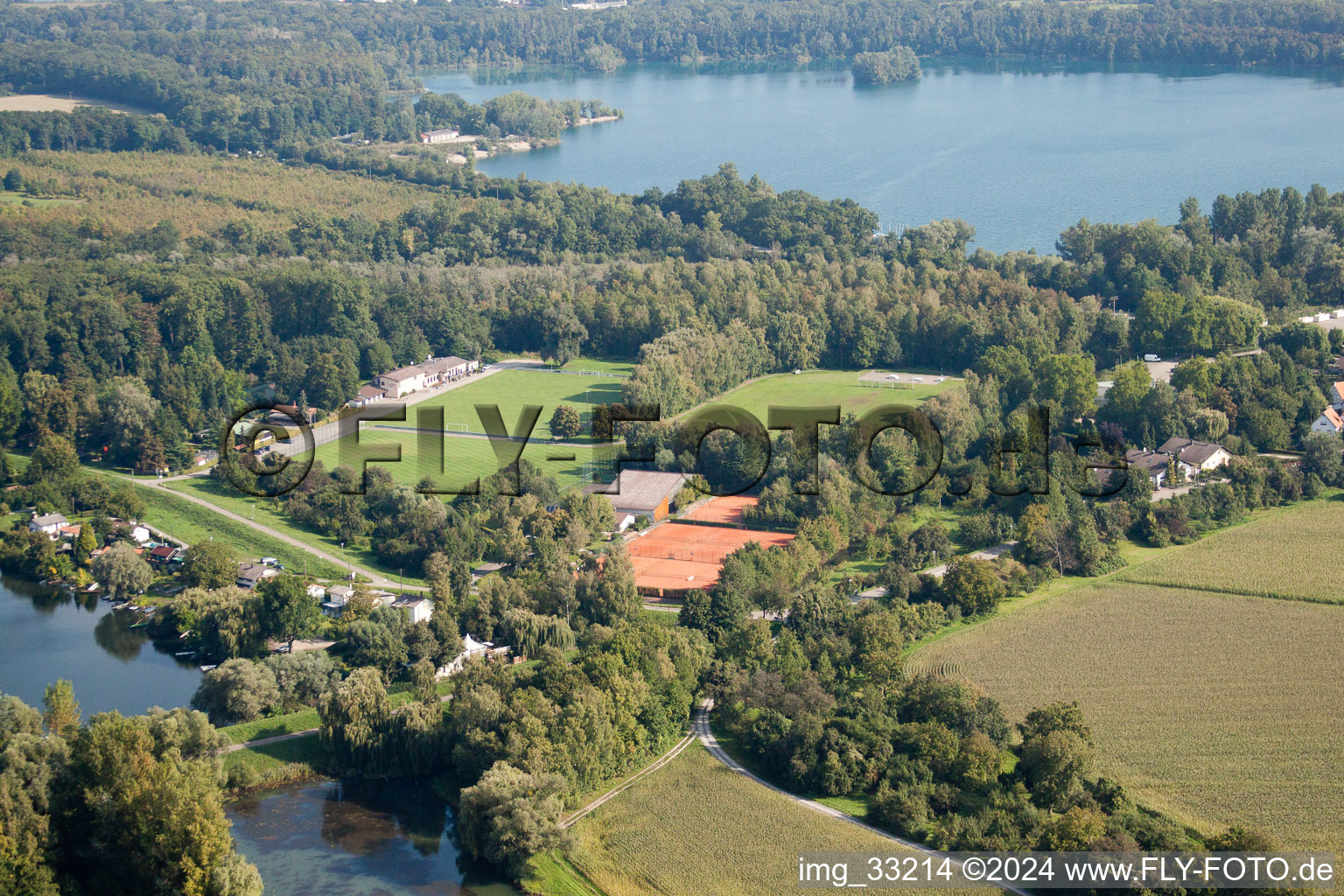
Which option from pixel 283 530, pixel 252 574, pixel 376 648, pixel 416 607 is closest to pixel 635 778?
pixel 376 648

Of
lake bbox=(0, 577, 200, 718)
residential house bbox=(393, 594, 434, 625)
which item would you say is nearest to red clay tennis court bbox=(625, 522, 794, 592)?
residential house bbox=(393, 594, 434, 625)

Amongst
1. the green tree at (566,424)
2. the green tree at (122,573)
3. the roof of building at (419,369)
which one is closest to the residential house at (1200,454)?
the green tree at (566,424)

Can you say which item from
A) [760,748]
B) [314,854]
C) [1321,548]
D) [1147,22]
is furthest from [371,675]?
[1147,22]

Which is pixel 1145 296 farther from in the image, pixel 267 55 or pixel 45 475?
pixel 267 55

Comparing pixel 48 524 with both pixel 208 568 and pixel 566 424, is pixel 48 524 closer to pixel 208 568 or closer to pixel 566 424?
pixel 208 568

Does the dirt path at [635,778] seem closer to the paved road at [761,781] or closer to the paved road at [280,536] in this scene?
the paved road at [761,781]
